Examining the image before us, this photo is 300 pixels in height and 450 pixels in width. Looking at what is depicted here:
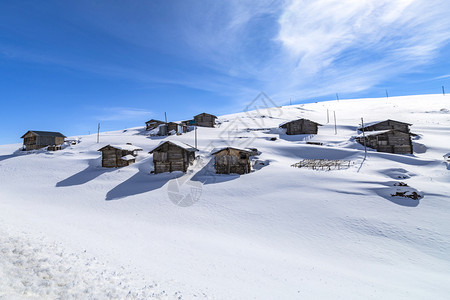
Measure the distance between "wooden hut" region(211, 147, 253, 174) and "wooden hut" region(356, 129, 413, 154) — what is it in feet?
86.0

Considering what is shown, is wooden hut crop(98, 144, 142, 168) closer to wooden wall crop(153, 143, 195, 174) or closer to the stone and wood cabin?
wooden wall crop(153, 143, 195, 174)

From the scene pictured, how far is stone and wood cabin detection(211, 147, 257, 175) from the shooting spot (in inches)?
1079

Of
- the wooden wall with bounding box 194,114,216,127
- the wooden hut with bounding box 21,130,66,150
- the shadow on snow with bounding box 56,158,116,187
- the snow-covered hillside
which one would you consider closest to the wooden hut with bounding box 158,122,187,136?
the wooden wall with bounding box 194,114,216,127

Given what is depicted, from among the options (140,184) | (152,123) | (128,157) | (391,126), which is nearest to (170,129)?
(152,123)

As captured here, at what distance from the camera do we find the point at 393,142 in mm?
37250

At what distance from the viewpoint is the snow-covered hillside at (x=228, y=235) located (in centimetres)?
771

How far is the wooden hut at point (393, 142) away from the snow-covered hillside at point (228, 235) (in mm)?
9190

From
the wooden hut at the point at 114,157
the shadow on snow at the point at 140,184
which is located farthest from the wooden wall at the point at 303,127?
the wooden hut at the point at 114,157

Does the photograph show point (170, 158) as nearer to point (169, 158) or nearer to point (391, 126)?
point (169, 158)

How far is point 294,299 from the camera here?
7.27 m

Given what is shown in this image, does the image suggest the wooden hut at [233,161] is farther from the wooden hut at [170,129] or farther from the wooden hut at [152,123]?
the wooden hut at [152,123]

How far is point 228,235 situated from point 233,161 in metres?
14.5

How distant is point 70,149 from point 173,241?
4113 cm

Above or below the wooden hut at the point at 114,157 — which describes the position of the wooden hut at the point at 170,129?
above
